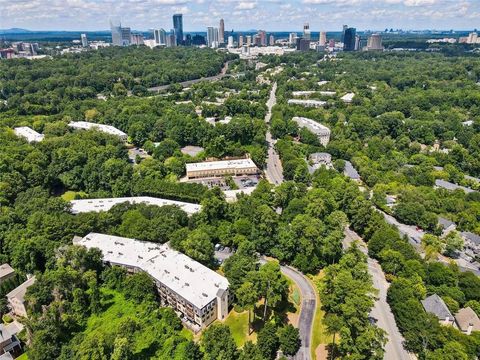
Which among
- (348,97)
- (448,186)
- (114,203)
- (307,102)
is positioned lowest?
(448,186)

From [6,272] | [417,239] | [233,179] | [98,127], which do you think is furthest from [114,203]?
[417,239]

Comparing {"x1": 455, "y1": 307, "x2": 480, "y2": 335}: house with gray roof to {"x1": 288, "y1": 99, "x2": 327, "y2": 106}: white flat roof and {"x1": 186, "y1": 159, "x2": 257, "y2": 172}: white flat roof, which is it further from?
{"x1": 288, "y1": 99, "x2": 327, "y2": 106}: white flat roof

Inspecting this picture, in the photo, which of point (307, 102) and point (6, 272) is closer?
point (6, 272)

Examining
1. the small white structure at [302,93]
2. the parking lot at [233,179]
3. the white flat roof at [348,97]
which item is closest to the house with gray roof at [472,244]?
the parking lot at [233,179]

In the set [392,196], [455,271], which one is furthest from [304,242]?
[392,196]

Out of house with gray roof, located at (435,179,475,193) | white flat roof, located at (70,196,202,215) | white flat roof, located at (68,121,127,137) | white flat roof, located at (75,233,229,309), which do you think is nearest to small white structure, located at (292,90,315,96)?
white flat roof, located at (68,121,127,137)

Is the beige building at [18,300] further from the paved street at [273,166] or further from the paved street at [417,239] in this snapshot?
the paved street at [417,239]

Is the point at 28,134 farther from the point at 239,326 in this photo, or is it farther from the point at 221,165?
the point at 239,326
